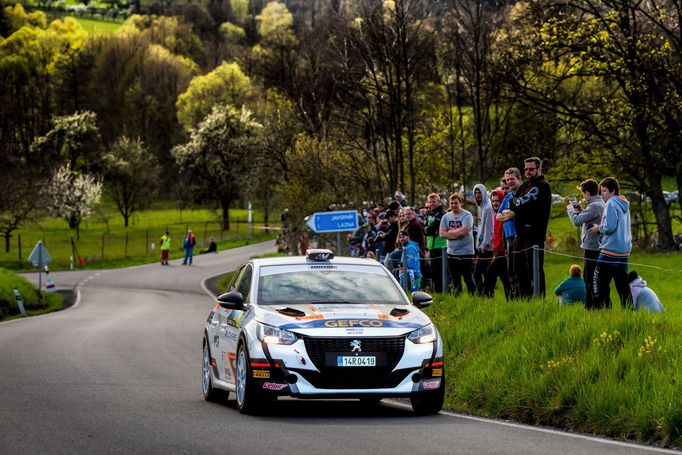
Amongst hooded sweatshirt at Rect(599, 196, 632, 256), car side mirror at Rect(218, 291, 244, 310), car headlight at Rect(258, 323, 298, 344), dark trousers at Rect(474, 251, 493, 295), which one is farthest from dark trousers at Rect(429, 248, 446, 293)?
car headlight at Rect(258, 323, 298, 344)

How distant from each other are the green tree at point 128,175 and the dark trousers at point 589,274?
9896 cm

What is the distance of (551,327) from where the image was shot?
14359 mm

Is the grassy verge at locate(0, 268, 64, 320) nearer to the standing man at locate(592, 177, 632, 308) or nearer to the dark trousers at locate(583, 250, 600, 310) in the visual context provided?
the dark trousers at locate(583, 250, 600, 310)

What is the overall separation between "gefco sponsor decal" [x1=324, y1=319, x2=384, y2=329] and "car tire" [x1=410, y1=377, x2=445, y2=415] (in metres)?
0.77

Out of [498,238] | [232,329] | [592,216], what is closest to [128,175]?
[498,238]

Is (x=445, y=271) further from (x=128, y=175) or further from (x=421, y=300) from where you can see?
(x=128, y=175)

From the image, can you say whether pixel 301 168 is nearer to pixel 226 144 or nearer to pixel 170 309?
pixel 170 309

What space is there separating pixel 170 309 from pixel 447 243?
21.1 metres

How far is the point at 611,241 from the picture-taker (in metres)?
15.6

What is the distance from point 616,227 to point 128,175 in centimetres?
10372

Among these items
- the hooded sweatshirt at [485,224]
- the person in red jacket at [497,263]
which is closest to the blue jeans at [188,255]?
the hooded sweatshirt at [485,224]

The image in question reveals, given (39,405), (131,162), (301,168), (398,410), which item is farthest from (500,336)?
(131,162)

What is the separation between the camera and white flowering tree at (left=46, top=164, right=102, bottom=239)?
4151 inches

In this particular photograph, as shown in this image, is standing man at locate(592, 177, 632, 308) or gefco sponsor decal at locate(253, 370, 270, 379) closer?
gefco sponsor decal at locate(253, 370, 270, 379)
